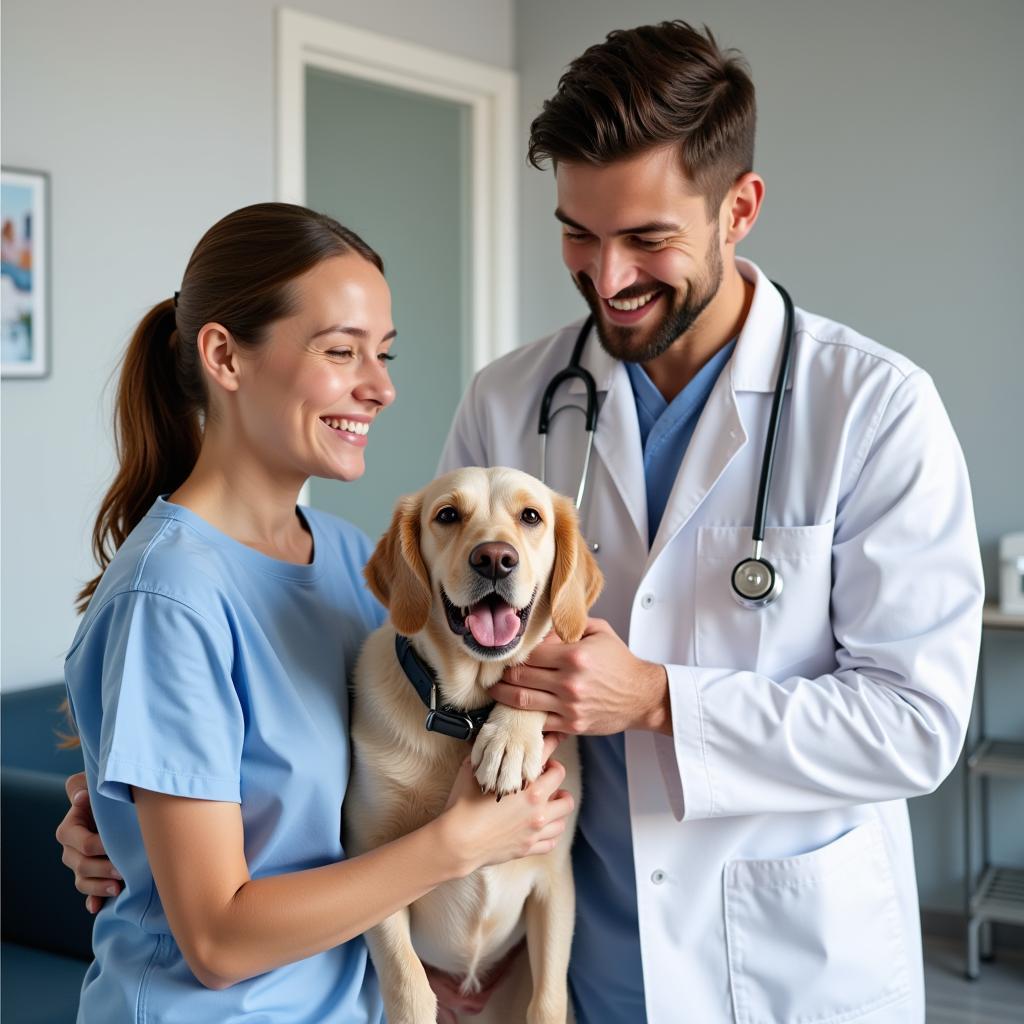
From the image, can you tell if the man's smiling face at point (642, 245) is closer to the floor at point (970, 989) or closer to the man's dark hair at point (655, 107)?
the man's dark hair at point (655, 107)

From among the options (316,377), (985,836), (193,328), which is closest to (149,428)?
(193,328)

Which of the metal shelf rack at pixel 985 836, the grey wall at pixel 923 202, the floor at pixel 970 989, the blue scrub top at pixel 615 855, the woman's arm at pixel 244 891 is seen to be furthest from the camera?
the grey wall at pixel 923 202

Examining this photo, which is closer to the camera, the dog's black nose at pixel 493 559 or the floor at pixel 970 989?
the dog's black nose at pixel 493 559

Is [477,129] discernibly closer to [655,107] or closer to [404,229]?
[404,229]

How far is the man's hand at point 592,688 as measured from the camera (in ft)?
5.16

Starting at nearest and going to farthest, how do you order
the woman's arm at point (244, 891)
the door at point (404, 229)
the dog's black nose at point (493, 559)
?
the woman's arm at point (244, 891) < the dog's black nose at point (493, 559) < the door at point (404, 229)

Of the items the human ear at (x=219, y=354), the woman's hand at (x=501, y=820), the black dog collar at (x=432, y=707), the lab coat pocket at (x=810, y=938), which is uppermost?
the human ear at (x=219, y=354)

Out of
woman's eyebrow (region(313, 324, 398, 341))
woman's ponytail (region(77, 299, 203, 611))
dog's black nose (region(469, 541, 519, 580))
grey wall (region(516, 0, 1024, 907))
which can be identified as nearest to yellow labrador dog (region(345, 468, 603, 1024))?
dog's black nose (region(469, 541, 519, 580))

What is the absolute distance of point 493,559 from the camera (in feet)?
5.24

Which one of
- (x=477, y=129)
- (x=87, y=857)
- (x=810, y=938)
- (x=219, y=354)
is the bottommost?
(x=810, y=938)

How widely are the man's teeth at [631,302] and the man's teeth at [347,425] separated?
→ 1.46 feet

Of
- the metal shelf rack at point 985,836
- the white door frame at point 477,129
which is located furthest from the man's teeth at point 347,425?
the white door frame at point 477,129

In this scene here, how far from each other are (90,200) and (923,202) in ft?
9.54

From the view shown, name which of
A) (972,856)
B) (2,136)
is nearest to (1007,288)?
(972,856)
